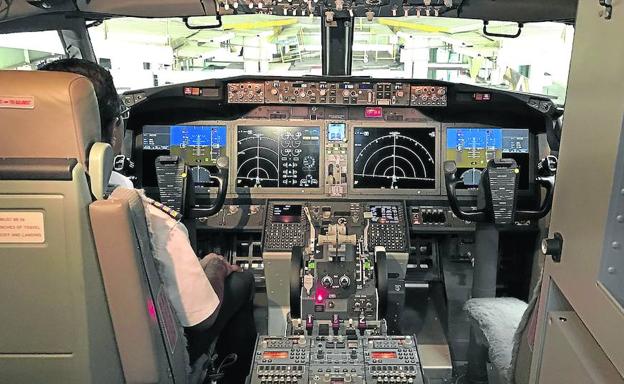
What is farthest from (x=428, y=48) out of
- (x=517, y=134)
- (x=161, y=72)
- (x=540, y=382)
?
(x=540, y=382)

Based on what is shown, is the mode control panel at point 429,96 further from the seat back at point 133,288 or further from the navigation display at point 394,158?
the seat back at point 133,288

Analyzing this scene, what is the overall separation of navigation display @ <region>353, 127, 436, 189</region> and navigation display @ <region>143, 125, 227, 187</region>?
0.75m

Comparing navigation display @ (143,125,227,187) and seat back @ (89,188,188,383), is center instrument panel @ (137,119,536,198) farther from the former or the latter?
seat back @ (89,188,188,383)

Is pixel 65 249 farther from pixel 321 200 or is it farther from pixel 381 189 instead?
pixel 381 189

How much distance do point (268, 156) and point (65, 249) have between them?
200 centimetres

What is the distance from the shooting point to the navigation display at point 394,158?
131 inches

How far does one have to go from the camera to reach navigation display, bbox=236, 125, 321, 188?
10.9 feet

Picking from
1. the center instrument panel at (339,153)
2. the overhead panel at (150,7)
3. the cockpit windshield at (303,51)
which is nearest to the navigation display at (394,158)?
the center instrument panel at (339,153)

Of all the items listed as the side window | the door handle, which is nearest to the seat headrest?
the door handle

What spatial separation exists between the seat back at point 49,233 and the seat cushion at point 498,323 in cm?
122

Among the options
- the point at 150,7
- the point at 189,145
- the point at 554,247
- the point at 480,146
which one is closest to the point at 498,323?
the point at 554,247

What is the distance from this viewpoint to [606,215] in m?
0.92

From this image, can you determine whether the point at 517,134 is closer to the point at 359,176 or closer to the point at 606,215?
the point at 359,176

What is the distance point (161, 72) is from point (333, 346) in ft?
9.83
